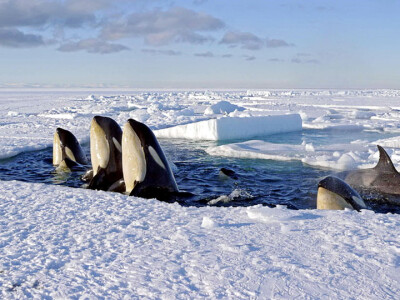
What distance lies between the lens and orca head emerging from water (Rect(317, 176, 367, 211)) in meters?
5.69

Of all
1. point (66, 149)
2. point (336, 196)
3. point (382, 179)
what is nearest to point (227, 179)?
point (382, 179)

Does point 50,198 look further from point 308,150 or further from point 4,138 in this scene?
point 4,138

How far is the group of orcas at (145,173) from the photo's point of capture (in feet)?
19.1

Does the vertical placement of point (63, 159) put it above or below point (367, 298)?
below

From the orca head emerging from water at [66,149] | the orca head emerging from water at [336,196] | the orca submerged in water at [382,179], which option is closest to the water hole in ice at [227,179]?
the orca head emerging from water at [66,149]

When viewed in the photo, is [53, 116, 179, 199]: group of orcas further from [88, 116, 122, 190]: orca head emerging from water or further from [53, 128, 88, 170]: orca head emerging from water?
[53, 128, 88, 170]: orca head emerging from water

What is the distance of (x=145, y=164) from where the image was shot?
664cm

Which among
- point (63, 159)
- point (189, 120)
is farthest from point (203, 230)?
point (189, 120)

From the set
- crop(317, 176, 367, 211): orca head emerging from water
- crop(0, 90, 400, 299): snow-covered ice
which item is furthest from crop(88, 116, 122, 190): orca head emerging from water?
crop(317, 176, 367, 211): orca head emerging from water

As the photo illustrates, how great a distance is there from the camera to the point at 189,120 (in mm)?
22750

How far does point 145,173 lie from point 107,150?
50.7 inches

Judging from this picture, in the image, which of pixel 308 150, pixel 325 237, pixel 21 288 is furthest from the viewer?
pixel 308 150

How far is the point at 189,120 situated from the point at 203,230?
19.2 m

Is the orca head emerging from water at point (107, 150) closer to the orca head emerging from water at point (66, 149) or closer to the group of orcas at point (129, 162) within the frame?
the group of orcas at point (129, 162)
